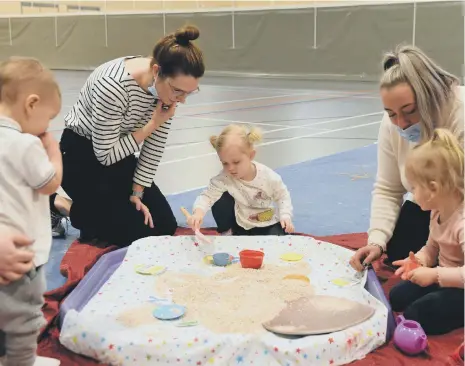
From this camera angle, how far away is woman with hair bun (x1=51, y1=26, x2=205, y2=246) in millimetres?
2236

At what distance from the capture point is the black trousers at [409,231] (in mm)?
2107

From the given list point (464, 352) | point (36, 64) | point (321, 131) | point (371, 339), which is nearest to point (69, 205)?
point (36, 64)

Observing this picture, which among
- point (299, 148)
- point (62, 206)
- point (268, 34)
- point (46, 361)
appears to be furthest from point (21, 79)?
point (268, 34)

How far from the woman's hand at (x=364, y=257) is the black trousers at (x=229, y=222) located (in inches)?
20.6

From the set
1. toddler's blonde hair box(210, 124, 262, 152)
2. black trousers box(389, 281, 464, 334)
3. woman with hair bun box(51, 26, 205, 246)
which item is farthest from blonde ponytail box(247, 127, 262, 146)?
black trousers box(389, 281, 464, 334)

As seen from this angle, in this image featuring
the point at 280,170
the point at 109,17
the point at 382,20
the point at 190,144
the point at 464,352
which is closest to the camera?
the point at 464,352

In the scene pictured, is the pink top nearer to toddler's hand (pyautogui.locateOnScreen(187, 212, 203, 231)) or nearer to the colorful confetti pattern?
the colorful confetti pattern

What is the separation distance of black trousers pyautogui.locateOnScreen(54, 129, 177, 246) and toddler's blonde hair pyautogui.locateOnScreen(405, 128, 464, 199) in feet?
3.90

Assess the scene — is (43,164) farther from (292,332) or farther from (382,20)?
(382,20)

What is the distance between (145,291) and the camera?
1.90m

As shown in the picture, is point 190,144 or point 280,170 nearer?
point 280,170

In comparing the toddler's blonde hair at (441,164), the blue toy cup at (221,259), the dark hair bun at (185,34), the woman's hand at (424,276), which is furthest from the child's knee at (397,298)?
the dark hair bun at (185,34)

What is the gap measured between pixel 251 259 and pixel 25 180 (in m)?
0.91

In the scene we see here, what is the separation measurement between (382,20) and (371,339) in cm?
871
